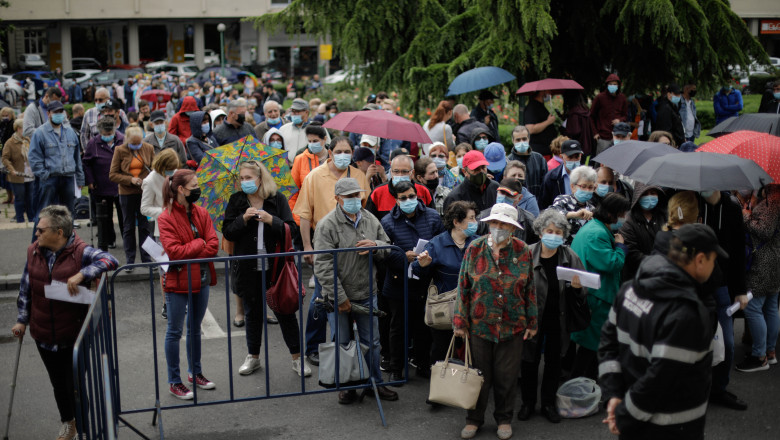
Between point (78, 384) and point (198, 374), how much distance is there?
7.19ft

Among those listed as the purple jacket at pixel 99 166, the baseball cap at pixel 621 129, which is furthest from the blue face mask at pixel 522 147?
the purple jacket at pixel 99 166

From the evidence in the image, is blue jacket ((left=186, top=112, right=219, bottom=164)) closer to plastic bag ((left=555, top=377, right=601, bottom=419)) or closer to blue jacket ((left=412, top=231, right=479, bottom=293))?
blue jacket ((left=412, top=231, right=479, bottom=293))

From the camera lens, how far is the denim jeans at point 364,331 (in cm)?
666

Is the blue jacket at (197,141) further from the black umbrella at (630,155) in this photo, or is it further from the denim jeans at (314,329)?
the black umbrella at (630,155)

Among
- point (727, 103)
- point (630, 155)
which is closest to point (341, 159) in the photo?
point (630, 155)

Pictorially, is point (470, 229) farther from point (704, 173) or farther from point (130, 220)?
point (130, 220)

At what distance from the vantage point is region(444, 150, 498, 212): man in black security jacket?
7.78 meters

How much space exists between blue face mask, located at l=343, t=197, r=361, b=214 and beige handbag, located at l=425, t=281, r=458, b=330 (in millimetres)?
935

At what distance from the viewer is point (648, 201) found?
6.89 m

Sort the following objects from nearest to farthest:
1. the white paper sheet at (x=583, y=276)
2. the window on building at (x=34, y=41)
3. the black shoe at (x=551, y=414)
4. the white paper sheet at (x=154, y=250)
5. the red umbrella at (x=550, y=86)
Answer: the white paper sheet at (x=583, y=276) < the black shoe at (x=551, y=414) < the white paper sheet at (x=154, y=250) < the red umbrella at (x=550, y=86) < the window on building at (x=34, y=41)

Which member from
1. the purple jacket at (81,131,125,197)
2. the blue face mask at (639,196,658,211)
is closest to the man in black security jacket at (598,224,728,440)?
the blue face mask at (639,196,658,211)

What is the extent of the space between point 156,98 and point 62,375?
48.4 ft

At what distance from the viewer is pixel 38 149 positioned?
11.1 m

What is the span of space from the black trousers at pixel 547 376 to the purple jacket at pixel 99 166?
667 cm
